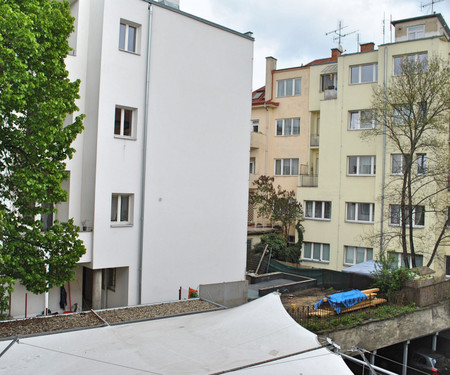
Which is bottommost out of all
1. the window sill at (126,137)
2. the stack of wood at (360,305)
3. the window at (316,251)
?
the stack of wood at (360,305)

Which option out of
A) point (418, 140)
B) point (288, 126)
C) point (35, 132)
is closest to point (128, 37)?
point (35, 132)

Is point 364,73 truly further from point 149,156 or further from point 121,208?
point 121,208

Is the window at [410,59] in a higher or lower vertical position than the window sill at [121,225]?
higher

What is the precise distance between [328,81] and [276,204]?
1008 cm

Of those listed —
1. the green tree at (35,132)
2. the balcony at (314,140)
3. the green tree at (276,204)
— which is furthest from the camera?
the balcony at (314,140)

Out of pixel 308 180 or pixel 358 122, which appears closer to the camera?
pixel 358 122

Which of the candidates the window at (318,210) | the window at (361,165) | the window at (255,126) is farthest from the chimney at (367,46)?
the window at (318,210)

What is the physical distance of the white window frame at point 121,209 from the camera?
16.9 meters

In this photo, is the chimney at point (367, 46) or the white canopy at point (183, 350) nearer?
the white canopy at point (183, 350)

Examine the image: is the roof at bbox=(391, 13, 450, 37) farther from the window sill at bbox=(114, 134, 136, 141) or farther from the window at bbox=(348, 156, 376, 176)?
the window sill at bbox=(114, 134, 136, 141)

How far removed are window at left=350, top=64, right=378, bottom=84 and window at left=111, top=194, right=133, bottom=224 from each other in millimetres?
19847

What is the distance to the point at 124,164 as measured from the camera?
55.5 feet

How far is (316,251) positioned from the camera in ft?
102

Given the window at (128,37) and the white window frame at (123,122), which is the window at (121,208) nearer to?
the white window frame at (123,122)
